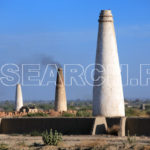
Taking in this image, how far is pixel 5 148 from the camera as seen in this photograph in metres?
23.7

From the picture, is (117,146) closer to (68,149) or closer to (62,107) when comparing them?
(68,149)

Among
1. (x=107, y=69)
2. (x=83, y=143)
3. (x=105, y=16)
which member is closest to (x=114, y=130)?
(x=107, y=69)

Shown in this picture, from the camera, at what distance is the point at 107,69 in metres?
28.5

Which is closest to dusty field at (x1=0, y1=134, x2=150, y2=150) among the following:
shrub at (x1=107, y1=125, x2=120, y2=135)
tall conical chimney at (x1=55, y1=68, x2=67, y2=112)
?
shrub at (x1=107, y1=125, x2=120, y2=135)

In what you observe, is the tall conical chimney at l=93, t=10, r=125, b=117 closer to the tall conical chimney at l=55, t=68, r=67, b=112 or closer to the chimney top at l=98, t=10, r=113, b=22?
the chimney top at l=98, t=10, r=113, b=22

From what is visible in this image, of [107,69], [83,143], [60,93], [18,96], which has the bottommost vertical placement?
[83,143]

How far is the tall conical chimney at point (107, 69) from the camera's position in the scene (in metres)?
28.5

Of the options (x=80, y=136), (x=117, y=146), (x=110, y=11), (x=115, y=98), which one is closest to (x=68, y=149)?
(x=117, y=146)

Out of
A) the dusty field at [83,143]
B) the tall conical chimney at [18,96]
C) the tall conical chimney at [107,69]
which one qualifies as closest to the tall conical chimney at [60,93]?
the tall conical chimney at [18,96]

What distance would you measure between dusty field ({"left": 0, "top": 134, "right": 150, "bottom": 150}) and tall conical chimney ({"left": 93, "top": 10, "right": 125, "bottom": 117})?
223 cm

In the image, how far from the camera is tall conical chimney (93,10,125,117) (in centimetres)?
2847

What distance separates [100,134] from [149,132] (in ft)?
7.11

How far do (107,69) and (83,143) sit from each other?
5.77m

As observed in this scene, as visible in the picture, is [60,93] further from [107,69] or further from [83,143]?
[83,143]
